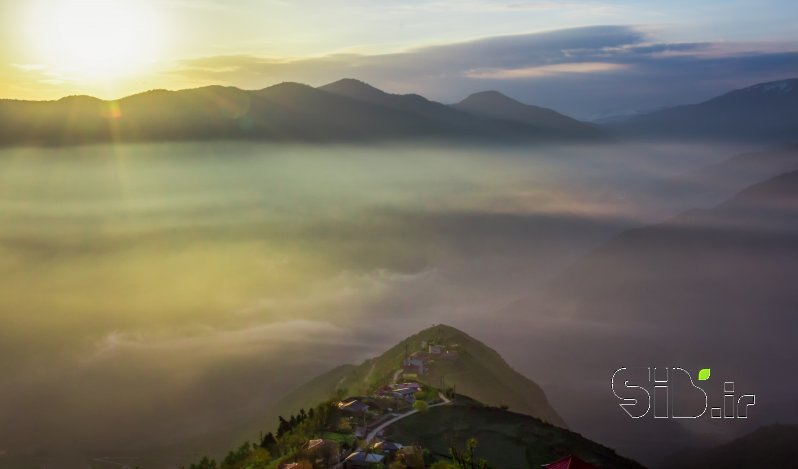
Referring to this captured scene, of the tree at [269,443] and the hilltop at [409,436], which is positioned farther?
the tree at [269,443]

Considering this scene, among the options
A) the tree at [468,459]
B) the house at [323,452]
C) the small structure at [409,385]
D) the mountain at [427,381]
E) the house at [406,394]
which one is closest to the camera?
the tree at [468,459]

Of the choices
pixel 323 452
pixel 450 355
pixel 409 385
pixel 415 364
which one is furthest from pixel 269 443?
pixel 450 355

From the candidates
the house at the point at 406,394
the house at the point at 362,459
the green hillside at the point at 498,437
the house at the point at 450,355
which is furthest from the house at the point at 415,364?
the house at the point at 362,459

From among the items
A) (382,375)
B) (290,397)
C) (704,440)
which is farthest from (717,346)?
(382,375)

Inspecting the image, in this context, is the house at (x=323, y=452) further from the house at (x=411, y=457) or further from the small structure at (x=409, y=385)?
the small structure at (x=409, y=385)

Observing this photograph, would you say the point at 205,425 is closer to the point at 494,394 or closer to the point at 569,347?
the point at 494,394

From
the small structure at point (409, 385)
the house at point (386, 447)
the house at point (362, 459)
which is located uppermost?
the house at point (362, 459)

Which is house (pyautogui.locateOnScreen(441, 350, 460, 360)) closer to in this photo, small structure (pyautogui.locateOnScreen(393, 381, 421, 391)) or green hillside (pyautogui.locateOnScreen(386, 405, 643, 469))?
small structure (pyautogui.locateOnScreen(393, 381, 421, 391))

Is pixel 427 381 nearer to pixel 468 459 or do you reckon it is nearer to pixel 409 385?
pixel 409 385
